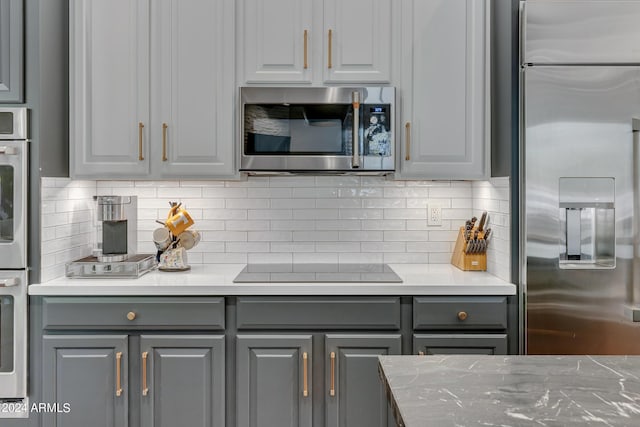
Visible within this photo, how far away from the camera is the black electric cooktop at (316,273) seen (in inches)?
83.2

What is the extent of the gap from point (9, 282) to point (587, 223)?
245 centimetres

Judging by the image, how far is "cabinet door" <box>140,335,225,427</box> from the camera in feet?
6.61

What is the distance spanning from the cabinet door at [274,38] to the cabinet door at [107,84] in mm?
Answer: 477

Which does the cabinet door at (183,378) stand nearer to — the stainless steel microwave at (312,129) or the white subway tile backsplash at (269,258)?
the white subway tile backsplash at (269,258)

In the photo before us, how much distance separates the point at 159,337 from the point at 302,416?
0.70 meters

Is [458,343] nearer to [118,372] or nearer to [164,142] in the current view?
[118,372]

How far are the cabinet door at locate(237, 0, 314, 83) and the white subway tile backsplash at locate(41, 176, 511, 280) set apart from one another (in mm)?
607

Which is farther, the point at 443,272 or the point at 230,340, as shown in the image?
the point at 443,272

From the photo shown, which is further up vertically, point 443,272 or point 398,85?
point 398,85

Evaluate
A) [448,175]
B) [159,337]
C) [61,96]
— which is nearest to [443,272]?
[448,175]

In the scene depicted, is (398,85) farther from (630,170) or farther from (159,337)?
(159,337)

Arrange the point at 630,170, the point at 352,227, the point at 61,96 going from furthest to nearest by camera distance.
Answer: the point at 352,227
the point at 61,96
the point at 630,170

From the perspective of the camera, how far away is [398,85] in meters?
2.26

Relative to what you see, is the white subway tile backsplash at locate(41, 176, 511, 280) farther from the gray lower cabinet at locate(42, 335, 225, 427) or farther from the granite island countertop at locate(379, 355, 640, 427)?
the granite island countertop at locate(379, 355, 640, 427)
